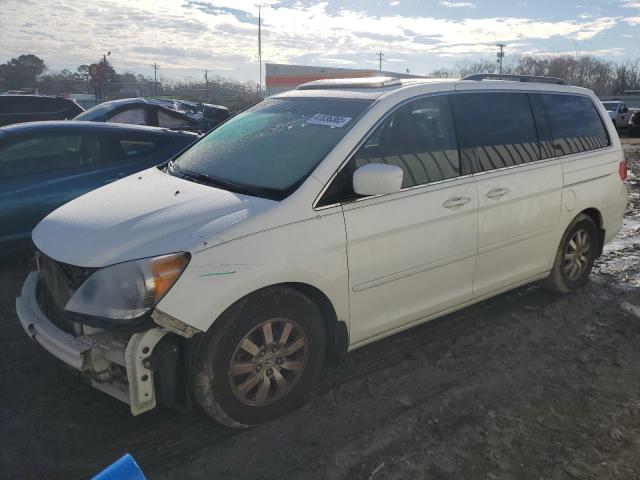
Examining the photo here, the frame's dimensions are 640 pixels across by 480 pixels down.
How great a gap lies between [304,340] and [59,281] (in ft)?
4.54

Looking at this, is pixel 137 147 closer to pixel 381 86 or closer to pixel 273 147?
pixel 273 147

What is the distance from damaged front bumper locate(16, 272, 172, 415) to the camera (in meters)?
2.65

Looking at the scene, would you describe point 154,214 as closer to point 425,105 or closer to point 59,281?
point 59,281

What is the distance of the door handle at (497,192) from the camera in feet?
13.1

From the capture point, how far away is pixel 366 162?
3393 millimetres

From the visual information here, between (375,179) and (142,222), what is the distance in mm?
1278

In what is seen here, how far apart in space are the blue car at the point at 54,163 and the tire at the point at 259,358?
3.28 metres

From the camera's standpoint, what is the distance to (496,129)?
4.21m

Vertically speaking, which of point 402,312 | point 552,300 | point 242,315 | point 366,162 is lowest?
point 552,300

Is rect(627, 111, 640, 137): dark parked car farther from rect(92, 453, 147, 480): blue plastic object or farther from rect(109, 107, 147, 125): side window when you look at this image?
rect(92, 453, 147, 480): blue plastic object

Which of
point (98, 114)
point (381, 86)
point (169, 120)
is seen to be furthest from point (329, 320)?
point (169, 120)

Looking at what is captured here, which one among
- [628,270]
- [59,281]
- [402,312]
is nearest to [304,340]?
[402,312]

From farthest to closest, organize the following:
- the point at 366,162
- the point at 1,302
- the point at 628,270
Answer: the point at 628,270 → the point at 1,302 → the point at 366,162

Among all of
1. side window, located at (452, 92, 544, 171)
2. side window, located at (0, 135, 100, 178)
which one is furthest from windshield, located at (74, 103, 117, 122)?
side window, located at (452, 92, 544, 171)
